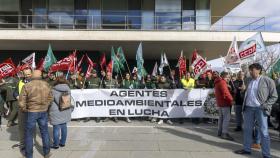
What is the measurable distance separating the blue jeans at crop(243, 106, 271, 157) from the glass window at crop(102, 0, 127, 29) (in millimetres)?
18471

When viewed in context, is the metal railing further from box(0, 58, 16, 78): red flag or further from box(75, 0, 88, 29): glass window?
box(0, 58, 16, 78): red flag

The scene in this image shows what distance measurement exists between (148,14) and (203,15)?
3.54 meters

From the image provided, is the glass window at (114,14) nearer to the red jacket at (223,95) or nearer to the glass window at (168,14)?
the glass window at (168,14)

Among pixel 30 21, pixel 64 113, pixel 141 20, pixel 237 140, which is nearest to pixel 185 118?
pixel 237 140

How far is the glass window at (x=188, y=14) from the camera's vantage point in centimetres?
2692

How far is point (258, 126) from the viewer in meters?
8.60

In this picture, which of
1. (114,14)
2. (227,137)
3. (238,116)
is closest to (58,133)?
(227,137)

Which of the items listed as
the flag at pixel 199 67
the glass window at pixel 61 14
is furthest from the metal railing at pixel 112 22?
the flag at pixel 199 67

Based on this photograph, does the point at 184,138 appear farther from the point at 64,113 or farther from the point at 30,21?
the point at 30,21

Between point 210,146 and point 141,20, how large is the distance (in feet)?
59.6

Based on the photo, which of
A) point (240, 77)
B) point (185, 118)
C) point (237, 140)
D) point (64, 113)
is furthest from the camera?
point (185, 118)

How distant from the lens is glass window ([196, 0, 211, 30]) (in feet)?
88.6

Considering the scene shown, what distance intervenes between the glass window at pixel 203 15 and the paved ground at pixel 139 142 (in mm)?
14661

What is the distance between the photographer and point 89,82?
14.4m
